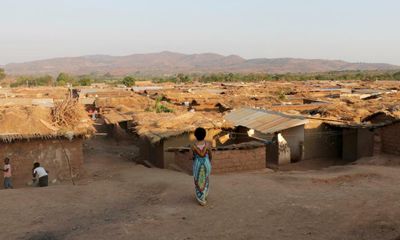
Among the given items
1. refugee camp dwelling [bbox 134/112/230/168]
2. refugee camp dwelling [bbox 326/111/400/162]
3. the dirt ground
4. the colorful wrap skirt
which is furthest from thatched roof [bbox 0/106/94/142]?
refugee camp dwelling [bbox 326/111/400/162]

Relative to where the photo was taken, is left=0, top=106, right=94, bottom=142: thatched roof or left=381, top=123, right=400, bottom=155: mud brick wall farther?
left=381, top=123, right=400, bottom=155: mud brick wall

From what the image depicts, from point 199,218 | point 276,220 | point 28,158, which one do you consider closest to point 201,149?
point 199,218

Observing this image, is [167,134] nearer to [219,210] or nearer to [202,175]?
[202,175]

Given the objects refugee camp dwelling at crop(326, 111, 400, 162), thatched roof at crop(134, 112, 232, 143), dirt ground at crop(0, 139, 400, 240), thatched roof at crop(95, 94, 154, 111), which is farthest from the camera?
thatched roof at crop(95, 94, 154, 111)

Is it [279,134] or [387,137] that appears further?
[279,134]

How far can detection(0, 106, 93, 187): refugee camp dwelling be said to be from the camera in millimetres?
13227

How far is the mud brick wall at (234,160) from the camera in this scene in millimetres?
13273

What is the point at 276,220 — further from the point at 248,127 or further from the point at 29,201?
the point at 248,127

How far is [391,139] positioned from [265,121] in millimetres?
4805

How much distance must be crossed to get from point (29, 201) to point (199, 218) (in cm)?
364

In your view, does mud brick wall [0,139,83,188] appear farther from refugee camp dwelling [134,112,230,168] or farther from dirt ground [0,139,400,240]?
dirt ground [0,139,400,240]

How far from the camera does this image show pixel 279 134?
17.2 m

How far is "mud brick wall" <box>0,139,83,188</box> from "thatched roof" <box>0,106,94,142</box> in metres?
0.34

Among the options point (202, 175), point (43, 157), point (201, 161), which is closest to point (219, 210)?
point (202, 175)
